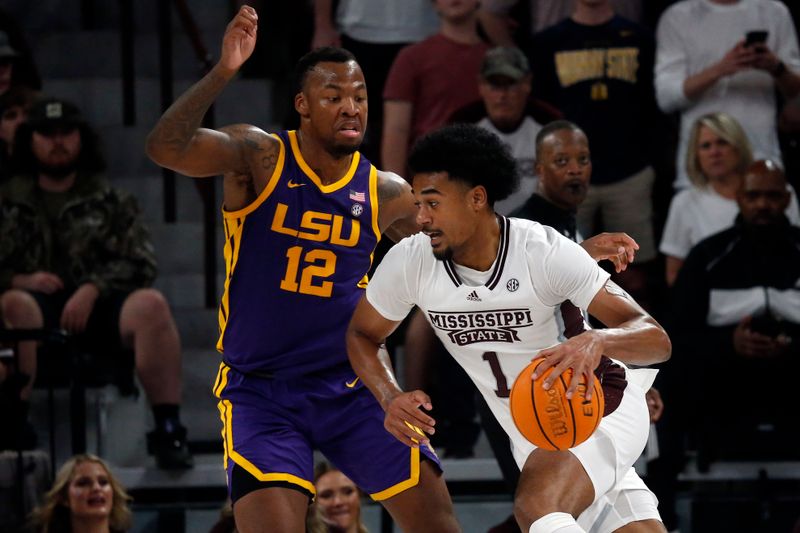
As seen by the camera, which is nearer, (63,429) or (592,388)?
(592,388)

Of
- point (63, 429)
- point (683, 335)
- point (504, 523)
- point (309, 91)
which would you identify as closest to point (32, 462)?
point (63, 429)

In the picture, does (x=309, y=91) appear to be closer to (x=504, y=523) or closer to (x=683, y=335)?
(x=504, y=523)

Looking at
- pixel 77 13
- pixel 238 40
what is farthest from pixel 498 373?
pixel 77 13

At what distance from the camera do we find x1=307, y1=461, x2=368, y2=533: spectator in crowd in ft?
20.9

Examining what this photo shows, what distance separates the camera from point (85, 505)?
252 inches

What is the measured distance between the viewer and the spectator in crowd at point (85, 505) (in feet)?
21.0

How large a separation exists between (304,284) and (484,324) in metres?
0.70

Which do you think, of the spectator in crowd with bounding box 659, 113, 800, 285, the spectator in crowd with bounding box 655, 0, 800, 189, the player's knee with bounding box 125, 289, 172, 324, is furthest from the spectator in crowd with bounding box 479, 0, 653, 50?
the player's knee with bounding box 125, 289, 172, 324

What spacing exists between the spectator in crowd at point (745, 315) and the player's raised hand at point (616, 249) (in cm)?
239

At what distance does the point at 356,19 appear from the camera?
27.1 feet

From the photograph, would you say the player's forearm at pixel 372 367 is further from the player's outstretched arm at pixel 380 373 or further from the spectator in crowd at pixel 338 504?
the spectator in crowd at pixel 338 504

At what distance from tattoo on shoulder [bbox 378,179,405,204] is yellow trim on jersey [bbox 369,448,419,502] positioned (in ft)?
2.98

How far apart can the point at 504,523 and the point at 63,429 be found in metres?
2.55

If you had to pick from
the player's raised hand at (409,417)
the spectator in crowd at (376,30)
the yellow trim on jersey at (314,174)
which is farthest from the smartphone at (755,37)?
the player's raised hand at (409,417)
